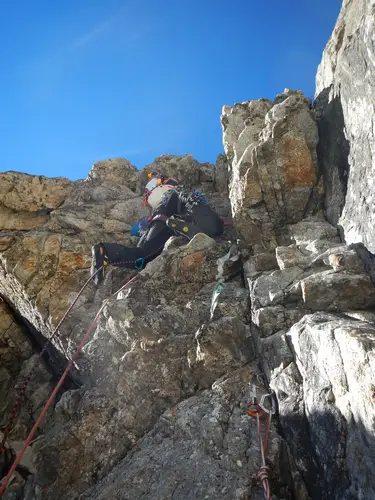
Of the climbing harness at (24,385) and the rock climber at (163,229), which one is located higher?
the rock climber at (163,229)

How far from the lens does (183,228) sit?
1027 cm

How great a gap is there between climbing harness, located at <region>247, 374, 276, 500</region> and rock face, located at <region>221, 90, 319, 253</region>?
3.97 m

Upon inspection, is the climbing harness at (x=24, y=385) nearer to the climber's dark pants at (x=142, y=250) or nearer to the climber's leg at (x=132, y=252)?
the climber's leg at (x=132, y=252)

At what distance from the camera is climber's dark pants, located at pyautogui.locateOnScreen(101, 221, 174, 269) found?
976 cm

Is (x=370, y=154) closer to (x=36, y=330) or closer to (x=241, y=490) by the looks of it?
(x=241, y=490)

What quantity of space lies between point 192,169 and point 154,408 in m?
12.4

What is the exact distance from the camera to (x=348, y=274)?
5723 millimetres

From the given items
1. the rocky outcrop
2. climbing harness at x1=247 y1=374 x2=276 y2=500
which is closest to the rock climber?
the rocky outcrop

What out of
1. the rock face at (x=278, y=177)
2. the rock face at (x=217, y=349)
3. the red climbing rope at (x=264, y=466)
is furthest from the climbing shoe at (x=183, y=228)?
the red climbing rope at (x=264, y=466)

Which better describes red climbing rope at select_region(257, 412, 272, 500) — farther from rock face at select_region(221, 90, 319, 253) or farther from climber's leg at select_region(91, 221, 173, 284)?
climber's leg at select_region(91, 221, 173, 284)

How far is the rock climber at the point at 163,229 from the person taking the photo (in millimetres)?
9734

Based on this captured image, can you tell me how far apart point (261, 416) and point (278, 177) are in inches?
227

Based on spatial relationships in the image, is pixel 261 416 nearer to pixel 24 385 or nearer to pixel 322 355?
pixel 322 355

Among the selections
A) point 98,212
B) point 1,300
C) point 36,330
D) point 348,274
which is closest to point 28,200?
point 98,212
